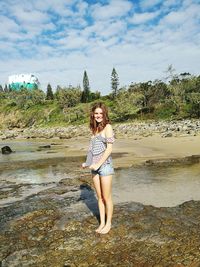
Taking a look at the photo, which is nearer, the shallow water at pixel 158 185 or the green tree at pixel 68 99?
the shallow water at pixel 158 185

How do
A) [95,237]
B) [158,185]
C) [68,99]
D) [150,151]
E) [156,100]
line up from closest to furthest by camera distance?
[95,237], [158,185], [150,151], [156,100], [68,99]

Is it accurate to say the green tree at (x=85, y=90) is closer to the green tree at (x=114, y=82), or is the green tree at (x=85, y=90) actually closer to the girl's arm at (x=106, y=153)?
the green tree at (x=114, y=82)

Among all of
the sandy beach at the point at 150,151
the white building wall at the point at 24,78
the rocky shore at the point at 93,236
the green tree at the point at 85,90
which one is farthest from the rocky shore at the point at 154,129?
the white building wall at the point at 24,78

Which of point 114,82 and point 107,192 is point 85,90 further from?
point 107,192

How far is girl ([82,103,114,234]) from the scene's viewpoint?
20.8ft

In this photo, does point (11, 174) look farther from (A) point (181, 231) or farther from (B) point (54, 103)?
(B) point (54, 103)

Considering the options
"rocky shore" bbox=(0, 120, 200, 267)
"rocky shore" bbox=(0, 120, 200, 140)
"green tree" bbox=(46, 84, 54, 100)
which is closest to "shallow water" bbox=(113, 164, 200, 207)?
"rocky shore" bbox=(0, 120, 200, 267)

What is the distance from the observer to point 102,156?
6375 millimetres

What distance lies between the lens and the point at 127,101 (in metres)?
74.0

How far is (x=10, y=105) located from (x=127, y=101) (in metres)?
72.0

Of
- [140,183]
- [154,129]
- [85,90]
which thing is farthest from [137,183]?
[85,90]

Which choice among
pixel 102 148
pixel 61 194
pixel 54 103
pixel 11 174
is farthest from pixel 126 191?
pixel 54 103

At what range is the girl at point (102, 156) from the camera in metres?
6.34

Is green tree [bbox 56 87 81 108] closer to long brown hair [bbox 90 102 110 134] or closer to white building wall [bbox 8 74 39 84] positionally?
white building wall [bbox 8 74 39 84]
